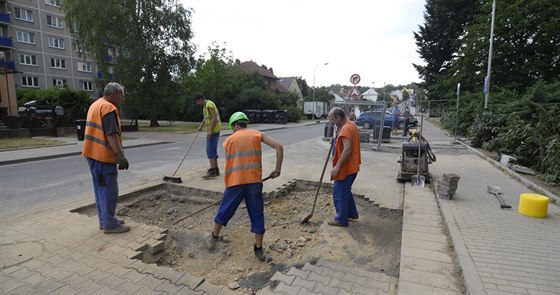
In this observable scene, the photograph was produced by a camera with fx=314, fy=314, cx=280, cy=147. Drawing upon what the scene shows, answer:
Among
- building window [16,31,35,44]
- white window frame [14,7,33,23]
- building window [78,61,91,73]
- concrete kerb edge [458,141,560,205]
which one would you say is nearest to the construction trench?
concrete kerb edge [458,141,560,205]

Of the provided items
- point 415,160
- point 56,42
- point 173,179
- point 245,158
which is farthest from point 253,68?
point 245,158

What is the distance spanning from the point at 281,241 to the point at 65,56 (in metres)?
47.2

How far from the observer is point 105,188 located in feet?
12.7

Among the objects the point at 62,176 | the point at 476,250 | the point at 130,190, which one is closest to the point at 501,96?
the point at 476,250

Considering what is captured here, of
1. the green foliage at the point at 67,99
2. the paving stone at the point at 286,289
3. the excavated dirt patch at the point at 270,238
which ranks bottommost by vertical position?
the excavated dirt patch at the point at 270,238

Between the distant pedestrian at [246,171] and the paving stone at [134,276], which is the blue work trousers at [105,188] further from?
the distant pedestrian at [246,171]

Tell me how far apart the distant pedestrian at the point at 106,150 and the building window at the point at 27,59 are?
42876mm

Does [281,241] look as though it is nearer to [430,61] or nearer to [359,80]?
[359,80]

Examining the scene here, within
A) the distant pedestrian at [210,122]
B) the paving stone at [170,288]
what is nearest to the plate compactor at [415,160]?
the distant pedestrian at [210,122]

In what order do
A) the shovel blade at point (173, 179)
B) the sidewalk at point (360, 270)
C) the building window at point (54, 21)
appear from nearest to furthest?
the sidewalk at point (360, 270)
the shovel blade at point (173, 179)
the building window at point (54, 21)

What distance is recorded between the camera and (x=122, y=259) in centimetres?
330

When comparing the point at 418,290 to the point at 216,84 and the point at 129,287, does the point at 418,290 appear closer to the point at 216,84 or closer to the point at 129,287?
the point at 129,287

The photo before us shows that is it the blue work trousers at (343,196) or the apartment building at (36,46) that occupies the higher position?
the apartment building at (36,46)

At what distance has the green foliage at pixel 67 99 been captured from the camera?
19.2m
